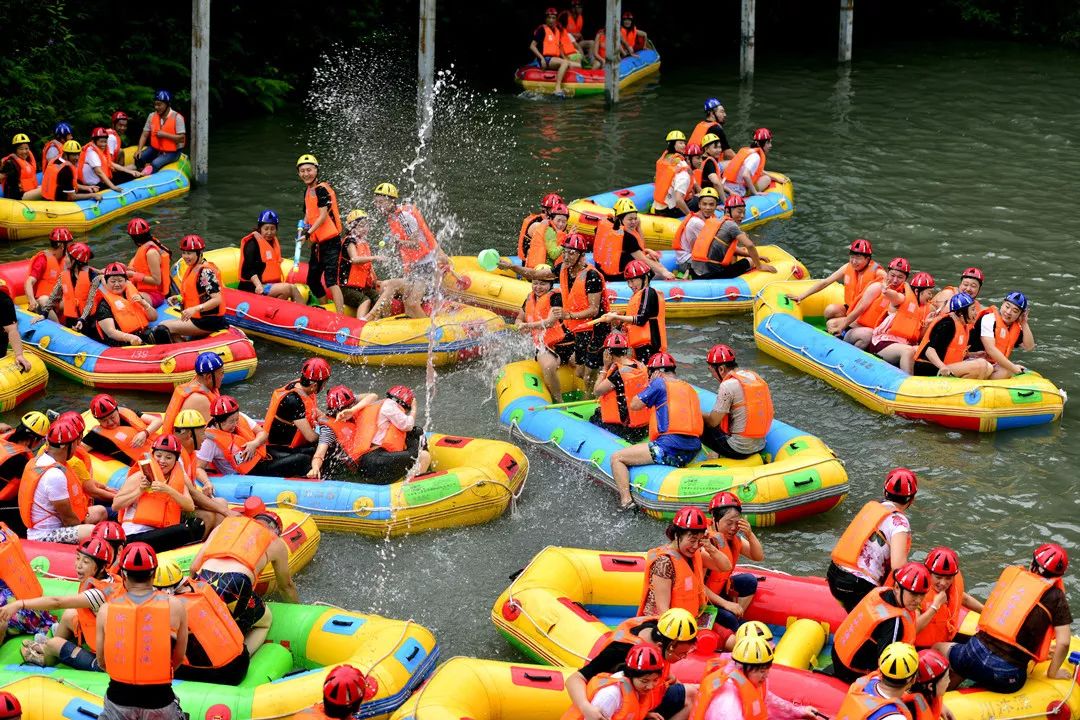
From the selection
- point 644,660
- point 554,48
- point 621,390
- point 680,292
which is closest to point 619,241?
point 680,292

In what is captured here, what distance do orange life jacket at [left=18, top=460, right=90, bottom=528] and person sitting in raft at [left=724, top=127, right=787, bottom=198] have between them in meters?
10.5

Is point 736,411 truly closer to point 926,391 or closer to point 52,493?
point 926,391

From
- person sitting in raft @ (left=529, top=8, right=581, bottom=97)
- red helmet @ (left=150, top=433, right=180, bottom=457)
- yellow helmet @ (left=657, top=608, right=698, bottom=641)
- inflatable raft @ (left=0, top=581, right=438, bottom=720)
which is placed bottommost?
inflatable raft @ (left=0, top=581, right=438, bottom=720)

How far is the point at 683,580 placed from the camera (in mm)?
8523

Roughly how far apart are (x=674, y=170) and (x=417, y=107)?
651 cm

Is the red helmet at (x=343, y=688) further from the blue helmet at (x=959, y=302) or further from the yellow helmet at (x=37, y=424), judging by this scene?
the blue helmet at (x=959, y=302)

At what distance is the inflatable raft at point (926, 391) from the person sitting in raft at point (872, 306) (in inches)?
7.3

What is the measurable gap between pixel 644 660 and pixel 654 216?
36.1 feet

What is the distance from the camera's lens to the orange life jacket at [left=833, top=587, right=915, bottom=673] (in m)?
8.03

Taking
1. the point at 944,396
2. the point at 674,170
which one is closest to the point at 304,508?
the point at 944,396

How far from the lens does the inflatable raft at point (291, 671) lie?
26.1 feet

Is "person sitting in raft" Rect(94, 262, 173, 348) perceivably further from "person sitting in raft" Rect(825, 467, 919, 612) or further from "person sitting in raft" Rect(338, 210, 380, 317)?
"person sitting in raft" Rect(825, 467, 919, 612)

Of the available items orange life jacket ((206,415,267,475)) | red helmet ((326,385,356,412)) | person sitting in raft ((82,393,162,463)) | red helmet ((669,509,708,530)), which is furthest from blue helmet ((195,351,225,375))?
red helmet ((669,509,708,530))

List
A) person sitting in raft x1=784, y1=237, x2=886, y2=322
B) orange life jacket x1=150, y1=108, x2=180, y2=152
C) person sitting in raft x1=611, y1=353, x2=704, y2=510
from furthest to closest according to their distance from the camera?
orange life jacket x1=150, y1=108, x2=180, y2=152, person sitting in raft x1=784, y1=237, x2=886, y2=322, person sitting in raft x1=611, y1=353, x2=704, y2=510
